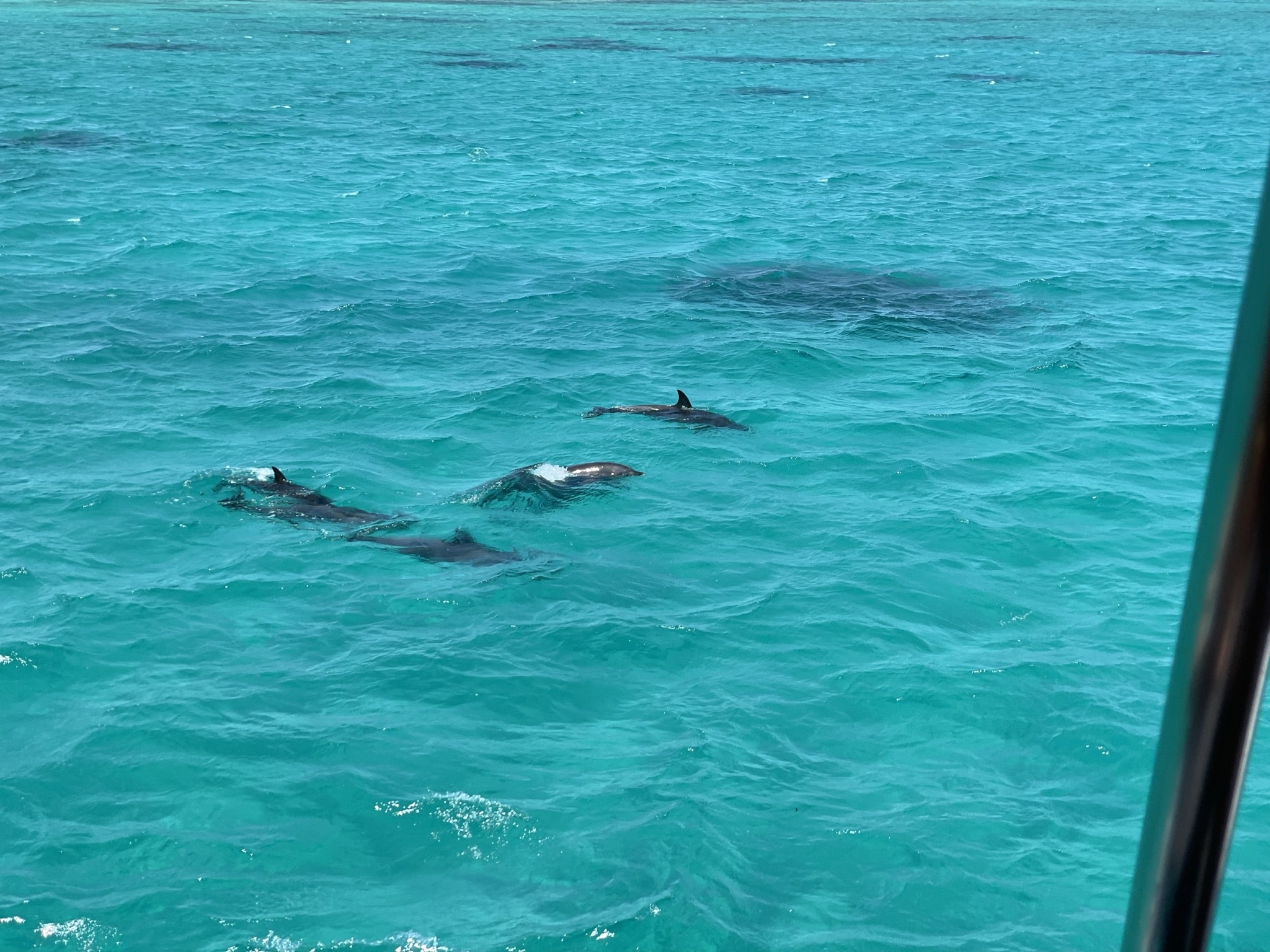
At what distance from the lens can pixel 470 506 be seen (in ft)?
42.0

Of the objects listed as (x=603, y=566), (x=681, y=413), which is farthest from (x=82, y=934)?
(x=681, y=413)

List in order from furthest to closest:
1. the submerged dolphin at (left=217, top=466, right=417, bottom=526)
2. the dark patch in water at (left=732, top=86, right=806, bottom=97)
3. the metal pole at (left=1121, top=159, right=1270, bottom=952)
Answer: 1. the dark patch in water at (left=732, top=86, right=806, bottom=97)
2. the submerged dolphin at (left=217, top=466, right=417, bottom=526)
3. the metal pole at (left=1121, top=159, right=1270, bottom=952)

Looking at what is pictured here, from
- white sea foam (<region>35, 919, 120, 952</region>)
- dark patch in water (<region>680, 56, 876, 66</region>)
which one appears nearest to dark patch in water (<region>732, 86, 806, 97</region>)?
dark patch in water (<region>680, 56, 876, 66</region>)

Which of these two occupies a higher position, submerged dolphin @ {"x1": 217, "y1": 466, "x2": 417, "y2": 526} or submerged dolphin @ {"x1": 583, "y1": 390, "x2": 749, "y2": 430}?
submerged dolphin @ {"x1": 583, "y1": 390, "x2": 749, "y2": 430}

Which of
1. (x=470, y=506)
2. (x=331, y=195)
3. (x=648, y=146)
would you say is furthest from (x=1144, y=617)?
(x=648, y=146)

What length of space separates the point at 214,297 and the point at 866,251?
1196 cm

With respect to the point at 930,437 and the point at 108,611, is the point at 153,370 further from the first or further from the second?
the point at 930,437

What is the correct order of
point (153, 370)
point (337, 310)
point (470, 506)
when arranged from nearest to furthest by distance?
point (470, 506), point (153, 370), point (337, 310)

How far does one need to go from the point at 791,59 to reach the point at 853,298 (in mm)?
48361

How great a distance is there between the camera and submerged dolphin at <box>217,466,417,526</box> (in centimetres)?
1252

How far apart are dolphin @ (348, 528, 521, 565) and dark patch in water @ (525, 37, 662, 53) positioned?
61.4 m

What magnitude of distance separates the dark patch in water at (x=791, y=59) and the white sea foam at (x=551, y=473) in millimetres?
53560

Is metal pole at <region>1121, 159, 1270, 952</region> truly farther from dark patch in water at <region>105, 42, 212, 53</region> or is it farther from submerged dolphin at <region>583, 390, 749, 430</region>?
dark patch in water at <region>105, 42, 212, 53</region>

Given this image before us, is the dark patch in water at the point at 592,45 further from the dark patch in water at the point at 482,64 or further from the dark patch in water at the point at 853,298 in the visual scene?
the dark patch in water at the point at 853,298
